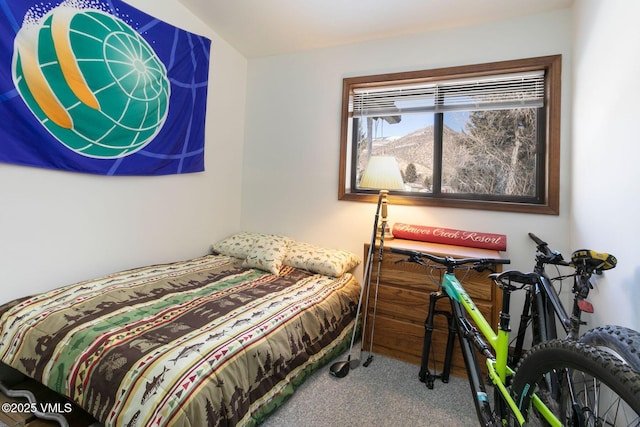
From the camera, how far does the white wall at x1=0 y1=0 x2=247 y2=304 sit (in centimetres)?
174

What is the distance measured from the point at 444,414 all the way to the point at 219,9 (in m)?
3.14

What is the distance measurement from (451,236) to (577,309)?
3.74ft

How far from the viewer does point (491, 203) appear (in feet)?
7.73

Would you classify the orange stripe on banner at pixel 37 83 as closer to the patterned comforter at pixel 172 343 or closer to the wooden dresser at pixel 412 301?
the patterned comforter at pixel 172 343

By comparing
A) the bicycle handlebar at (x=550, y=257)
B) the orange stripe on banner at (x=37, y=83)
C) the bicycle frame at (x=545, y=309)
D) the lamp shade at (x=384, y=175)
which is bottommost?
the bicycle frame at (x=545, y=309)

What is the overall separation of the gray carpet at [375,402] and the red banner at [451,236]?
88cm

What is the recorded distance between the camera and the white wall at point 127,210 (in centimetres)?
174

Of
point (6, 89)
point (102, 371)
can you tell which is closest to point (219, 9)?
point (6, 89)

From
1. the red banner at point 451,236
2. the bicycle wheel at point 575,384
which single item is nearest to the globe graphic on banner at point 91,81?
the red banner at point 451,236

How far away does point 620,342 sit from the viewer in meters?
0.94

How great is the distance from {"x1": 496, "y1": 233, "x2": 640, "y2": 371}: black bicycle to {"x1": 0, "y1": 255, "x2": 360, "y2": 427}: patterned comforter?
3.58ft

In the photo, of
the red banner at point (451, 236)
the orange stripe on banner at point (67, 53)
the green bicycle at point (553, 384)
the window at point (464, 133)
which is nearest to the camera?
the green bicycle at point (553, 384)

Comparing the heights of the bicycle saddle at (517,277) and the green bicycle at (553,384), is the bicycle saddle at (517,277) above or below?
above

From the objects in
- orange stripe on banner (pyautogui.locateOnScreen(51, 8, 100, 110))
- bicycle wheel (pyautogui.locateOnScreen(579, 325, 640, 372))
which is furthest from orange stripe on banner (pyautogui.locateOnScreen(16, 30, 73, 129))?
bicycle wheel (pyautogui.locateOnScreen(579, 325, 640, 372))
